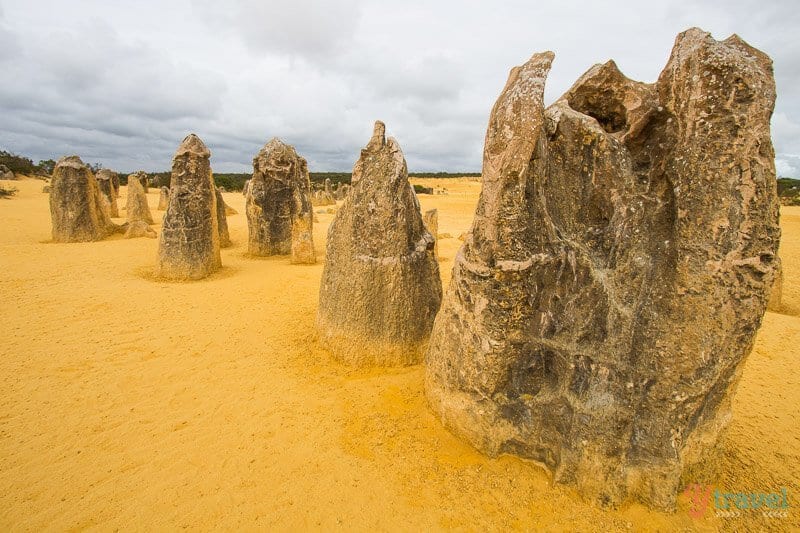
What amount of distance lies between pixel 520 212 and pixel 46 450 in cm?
370

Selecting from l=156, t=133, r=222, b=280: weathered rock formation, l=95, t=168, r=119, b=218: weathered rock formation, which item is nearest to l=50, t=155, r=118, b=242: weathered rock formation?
l=156, t=133, r=222, b=280: weathered rock formation

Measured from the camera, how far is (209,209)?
744 centimetres

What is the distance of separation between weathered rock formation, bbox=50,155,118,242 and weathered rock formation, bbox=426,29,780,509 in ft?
34.4

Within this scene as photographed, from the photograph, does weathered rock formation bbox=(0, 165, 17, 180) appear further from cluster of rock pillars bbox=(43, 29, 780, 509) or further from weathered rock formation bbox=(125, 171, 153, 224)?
cluster of rock pillars bbox=(43, 29, 780, 509)

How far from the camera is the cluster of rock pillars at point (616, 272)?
220cm

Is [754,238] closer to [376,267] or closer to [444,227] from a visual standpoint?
[376,267]

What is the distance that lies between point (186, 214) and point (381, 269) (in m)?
4.87

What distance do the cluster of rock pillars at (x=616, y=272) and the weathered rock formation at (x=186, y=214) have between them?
571cm

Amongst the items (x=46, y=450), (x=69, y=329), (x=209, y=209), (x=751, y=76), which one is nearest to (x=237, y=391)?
(x=46, y=450)

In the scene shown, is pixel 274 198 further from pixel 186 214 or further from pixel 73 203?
pixel 73 203

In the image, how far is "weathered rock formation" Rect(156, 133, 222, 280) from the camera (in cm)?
713

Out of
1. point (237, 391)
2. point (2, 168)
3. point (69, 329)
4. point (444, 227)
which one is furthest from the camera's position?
point (2, 168)
